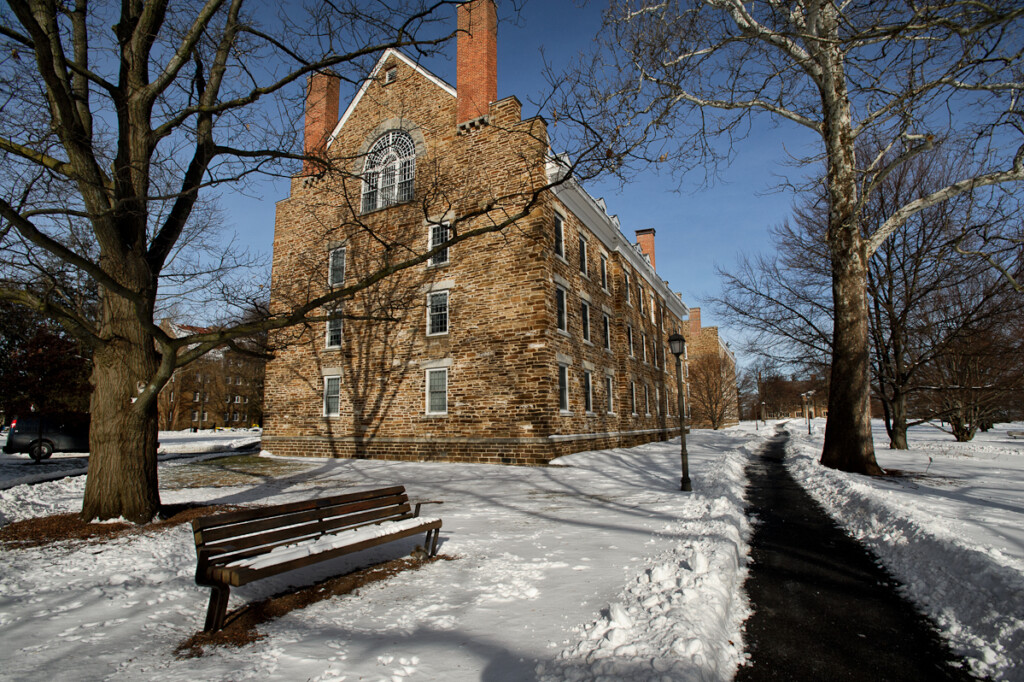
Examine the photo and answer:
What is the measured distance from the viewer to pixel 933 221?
17938mm

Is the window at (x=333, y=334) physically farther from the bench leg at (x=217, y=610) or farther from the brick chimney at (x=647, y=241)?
the brick chimney at (x=647, y=241)

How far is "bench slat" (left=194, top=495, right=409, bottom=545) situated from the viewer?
4.11 meters

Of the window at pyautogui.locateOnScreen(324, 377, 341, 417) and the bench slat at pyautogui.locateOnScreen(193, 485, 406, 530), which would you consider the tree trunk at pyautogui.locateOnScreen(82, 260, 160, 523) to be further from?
the window at pyautogui.locateOnScreen(324, 377, 341, 417)

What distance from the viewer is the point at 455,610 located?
432 cm

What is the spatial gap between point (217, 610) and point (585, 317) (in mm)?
18069

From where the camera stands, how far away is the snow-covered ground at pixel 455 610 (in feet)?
10.8

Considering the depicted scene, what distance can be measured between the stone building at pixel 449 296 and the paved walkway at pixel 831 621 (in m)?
9.95

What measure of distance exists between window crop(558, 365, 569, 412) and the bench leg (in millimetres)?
14202

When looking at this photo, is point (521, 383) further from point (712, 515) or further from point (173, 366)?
point (173, 366)

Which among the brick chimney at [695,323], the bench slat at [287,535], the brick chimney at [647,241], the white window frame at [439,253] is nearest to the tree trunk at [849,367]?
the white window frame at [439,253]

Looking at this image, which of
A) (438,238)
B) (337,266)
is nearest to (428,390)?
(438,238)

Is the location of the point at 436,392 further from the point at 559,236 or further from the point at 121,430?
the point at 121,430

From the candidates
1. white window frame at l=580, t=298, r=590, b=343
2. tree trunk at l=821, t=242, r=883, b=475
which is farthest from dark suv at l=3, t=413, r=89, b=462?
tree trunk at l=821, t=242, r=883, b=475

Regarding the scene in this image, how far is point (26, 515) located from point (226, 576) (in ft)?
22.3
